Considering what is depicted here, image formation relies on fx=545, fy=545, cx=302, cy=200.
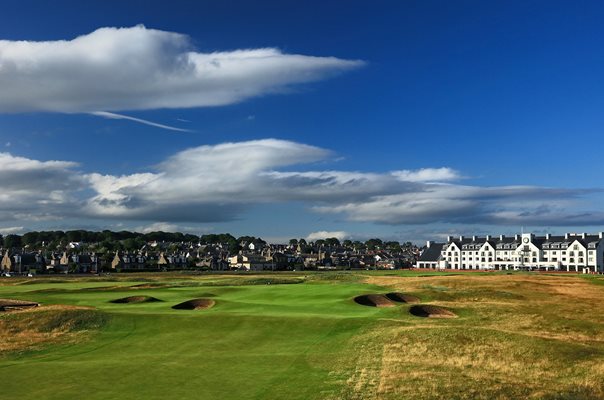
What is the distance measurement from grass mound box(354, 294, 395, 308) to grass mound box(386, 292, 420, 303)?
5.84 feet

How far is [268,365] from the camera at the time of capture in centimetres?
2802

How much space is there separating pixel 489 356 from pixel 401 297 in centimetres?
2863

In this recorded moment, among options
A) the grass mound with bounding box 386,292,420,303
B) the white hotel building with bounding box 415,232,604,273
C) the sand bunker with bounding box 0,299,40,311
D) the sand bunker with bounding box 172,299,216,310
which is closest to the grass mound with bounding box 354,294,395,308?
the grass mound with bounding box 386,292,420,303

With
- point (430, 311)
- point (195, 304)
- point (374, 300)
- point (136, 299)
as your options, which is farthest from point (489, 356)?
point (136, 299)

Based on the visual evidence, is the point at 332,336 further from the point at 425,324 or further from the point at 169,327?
the point at 169,327

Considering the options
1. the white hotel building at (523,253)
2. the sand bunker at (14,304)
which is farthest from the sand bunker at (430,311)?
the white hotel building at (523,253)

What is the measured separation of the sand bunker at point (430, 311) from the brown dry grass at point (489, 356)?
42.4 inches

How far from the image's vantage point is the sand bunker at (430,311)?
48688 millimetres

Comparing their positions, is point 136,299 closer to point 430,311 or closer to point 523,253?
point 430,311

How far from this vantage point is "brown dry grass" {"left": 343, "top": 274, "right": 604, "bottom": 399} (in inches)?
961

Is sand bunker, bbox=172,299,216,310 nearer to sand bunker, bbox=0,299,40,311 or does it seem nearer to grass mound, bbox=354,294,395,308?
sand bunker, bbox=0,299,40,311

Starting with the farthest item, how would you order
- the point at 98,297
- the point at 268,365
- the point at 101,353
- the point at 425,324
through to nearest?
the point at 98,297, the point at 425,324, the point at 101,353, the point at 268,365

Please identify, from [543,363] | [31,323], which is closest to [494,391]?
[543,363]

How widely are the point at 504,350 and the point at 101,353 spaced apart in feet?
77.4
